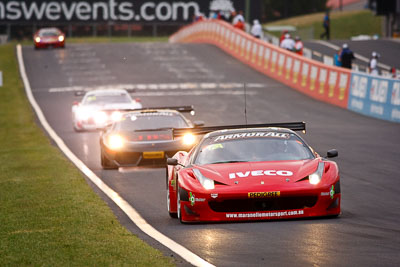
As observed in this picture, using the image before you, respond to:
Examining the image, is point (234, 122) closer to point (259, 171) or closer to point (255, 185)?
point (259, 171)

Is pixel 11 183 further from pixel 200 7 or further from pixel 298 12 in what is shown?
pixel 298 12

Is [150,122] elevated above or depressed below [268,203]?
below

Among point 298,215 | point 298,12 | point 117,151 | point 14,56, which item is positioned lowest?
point 298,12

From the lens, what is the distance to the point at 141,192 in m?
15.8

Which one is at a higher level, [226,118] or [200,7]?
[226,118]

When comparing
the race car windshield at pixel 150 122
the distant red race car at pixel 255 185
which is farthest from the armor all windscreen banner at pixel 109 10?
the distant red race car at pixel 255 185

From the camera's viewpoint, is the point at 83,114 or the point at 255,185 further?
the point at 83,114

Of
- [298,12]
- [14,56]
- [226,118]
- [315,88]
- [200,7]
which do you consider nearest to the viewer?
[226,118]

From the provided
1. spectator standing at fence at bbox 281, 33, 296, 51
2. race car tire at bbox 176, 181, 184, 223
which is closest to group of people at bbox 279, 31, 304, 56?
spectator standing at fence at bbox 281, 33, 296, 51

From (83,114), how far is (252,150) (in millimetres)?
16497

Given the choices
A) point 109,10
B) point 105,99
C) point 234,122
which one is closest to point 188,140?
point 105,99

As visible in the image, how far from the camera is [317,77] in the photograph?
38969 mm

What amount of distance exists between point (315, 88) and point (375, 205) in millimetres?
25991

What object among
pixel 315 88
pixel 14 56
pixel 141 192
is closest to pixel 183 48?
pixel 14 56
